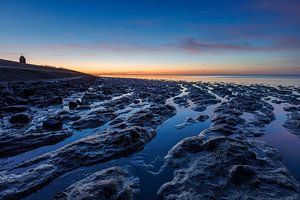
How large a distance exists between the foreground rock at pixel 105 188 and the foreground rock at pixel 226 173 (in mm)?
743

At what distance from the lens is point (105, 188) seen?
505 cm

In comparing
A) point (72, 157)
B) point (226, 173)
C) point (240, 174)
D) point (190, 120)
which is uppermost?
point (240, 174)

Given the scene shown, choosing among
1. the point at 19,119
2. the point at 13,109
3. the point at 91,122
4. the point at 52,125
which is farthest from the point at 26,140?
the point at 13,109

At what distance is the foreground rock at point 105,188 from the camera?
15.9 ft

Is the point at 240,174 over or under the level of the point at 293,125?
over

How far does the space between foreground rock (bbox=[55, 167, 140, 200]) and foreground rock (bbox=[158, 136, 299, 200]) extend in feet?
2.44

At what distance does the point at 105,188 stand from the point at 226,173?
3.04 meters

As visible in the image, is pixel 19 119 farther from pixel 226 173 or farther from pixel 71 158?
pixel 226 173

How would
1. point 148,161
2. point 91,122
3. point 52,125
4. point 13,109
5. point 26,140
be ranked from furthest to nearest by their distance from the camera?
point 13,109 → point 91,122 → point 52,125 → point 26,140 → point 148,161

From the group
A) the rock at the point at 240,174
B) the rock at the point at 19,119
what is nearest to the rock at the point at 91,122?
the rock at the point at 19,119

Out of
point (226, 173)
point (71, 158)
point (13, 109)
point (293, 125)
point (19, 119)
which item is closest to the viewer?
point (226, 173)

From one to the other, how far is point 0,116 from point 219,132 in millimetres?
11487

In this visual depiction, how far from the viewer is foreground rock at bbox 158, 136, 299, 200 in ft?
17.0

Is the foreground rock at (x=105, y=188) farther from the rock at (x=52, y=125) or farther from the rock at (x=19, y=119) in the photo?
the rock at (x=19, y=119)
